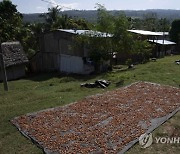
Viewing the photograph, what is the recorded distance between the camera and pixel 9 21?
29484 mm

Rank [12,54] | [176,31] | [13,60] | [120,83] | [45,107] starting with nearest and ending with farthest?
[45,107] < [120,83] < [13,60] < [12,54] < [176,31]

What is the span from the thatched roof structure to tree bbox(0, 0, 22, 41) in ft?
10.1

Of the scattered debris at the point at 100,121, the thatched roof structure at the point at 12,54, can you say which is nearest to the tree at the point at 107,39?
the thatched roof structure at the point at 12,54

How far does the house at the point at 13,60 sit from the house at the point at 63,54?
226 cm

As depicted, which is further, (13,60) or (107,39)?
(13,60)

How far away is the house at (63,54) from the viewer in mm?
23375

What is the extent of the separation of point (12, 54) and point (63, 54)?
5.12 meters

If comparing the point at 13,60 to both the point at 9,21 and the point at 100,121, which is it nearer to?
the point at 9,21

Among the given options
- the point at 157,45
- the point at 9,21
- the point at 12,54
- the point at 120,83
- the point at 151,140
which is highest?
the point at 9,21

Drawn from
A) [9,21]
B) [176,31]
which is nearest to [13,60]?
[9,21]

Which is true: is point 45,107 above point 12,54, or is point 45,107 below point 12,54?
below

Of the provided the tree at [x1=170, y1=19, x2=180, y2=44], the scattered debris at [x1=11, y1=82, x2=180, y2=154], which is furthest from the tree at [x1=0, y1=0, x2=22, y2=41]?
the tree at [x1=170, y1=19, x2=180, y2=44]

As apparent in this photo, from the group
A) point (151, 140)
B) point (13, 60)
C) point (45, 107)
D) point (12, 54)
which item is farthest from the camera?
point (12, 54)

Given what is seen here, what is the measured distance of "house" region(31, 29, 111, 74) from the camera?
23.4 m
